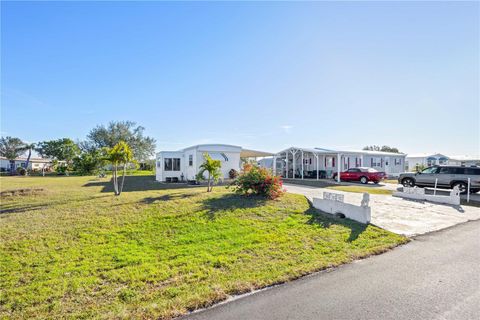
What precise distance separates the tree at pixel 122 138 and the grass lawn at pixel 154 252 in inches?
1720

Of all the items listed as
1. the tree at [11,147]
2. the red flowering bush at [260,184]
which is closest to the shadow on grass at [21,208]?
the red flowering bush at [260,184]

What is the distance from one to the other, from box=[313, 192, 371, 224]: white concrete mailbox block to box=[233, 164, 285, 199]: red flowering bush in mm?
1672

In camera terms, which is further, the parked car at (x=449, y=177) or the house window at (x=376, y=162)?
the house window at (x=376, y=162)

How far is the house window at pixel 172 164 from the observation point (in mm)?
21812

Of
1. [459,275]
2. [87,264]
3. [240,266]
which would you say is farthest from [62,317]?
[459,275]

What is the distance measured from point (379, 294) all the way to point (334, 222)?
4.06m

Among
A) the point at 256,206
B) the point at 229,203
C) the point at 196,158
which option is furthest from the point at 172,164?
the point at 256,206

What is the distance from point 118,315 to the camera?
128 inches

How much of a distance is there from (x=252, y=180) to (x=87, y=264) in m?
6.71

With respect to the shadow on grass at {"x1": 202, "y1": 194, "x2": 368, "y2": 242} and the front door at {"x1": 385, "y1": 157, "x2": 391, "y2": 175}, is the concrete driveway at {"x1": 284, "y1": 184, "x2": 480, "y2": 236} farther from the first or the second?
the front door at {"x1": 385, "y1": 157, "x2": 391, "y2": 175}

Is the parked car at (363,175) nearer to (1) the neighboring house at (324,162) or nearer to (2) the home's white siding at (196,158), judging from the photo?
(1) the neighboring house at (324,162)

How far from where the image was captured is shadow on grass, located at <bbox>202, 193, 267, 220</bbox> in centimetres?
867

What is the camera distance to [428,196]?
483 inches

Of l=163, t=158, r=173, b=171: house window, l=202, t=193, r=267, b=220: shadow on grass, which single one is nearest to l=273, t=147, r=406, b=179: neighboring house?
l=163, t=158, r=173, b=171: house window
